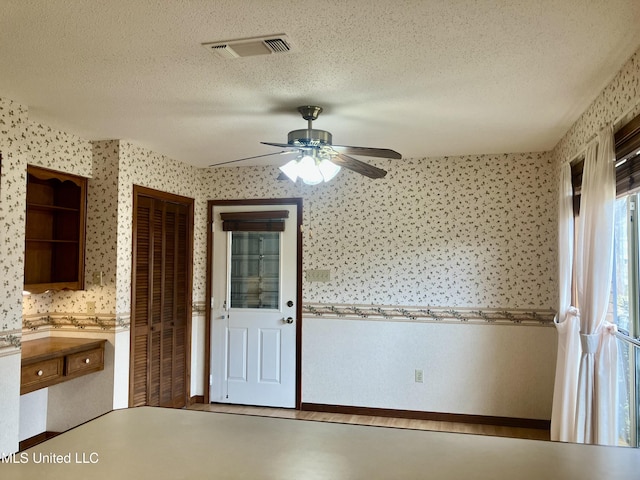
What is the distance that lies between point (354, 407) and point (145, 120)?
3182mm

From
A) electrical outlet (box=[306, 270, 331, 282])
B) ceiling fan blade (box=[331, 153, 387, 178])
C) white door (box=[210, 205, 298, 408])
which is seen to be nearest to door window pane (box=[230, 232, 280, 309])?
white door (box=[210, 205, 298, 408])

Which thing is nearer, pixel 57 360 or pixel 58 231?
pixel 57 360

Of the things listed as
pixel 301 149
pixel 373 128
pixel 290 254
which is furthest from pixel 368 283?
pixel 301 149

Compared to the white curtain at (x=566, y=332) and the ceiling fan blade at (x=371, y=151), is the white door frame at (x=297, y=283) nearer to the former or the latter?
the ceiling fan blade at (x=371, y=151)

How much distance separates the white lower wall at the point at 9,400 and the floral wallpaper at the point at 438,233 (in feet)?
8.43

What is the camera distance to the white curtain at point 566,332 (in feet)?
10.7

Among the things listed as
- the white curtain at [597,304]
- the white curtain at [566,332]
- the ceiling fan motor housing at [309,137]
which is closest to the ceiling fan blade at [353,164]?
the ceiling fan motor housing at [309,137]

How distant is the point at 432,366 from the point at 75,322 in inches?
124

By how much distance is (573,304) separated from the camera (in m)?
3.52

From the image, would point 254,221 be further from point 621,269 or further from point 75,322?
point 621,269

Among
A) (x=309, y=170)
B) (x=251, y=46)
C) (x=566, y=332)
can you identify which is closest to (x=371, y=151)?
(x=309, y=170)

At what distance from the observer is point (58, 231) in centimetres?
414

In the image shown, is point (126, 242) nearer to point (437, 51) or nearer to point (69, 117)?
point (69, 117)

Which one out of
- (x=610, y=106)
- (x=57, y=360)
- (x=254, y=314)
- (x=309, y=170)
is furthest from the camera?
(x=254, y=314)
